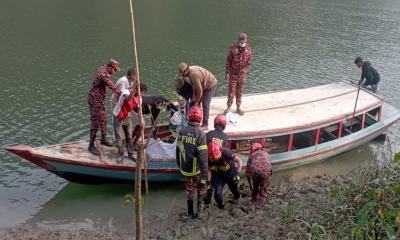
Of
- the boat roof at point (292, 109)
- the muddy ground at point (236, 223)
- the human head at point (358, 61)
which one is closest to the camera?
the muddy ground at point (236, 223)

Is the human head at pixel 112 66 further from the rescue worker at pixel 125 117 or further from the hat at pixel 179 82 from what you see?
the hat at pixel 179 82

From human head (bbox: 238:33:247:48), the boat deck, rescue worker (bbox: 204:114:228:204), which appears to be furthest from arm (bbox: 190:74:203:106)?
the boat deck

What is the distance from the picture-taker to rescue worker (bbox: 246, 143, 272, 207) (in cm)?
965

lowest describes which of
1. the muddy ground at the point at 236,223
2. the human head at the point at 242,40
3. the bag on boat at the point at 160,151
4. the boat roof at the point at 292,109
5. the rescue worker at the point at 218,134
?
the muddy ground at the point at 236,223

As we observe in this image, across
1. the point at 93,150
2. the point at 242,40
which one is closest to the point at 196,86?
the point at 242,40

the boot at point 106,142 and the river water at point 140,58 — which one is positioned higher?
the boot at point 106,142

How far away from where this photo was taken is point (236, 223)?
30.4 feet

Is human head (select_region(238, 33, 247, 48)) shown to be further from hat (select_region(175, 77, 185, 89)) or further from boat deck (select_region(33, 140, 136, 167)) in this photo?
boat deck (select_region(33, 140, 136, 167))

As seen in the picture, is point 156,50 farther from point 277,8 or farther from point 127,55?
point 277,8

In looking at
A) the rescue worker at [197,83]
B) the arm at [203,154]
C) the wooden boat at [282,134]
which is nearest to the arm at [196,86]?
the rescue worker at [197,83]

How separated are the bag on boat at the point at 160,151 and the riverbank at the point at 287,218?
4.07ft

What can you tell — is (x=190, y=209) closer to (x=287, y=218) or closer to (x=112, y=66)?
(x=287, y=218)

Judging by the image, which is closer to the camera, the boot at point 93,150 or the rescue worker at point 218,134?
the rescue worker at point 218,134

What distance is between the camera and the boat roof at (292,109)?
1219cm
